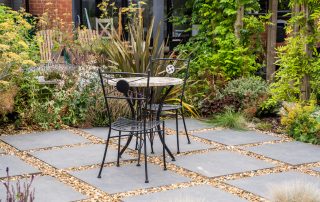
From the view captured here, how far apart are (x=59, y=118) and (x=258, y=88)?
2.92 metres

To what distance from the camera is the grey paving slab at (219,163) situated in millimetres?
5371

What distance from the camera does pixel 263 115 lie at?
26.4 feet

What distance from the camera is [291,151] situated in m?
6.15

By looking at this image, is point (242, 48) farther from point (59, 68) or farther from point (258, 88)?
point (59, 68)

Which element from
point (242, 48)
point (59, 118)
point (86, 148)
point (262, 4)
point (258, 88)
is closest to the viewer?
point (86, 148)

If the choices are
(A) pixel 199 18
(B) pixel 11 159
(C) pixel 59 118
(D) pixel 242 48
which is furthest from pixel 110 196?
(A) pixel 199 18

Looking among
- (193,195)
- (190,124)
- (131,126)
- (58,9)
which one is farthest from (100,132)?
(58,9)

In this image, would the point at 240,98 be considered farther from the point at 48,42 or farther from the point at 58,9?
the point at 58,9

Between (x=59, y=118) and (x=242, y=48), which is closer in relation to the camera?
(x=59, y=118)

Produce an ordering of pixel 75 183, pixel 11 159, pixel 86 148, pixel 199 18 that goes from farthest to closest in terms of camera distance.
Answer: pixel 199 18, pixel 86 148, pixel 11 159, pixel 75 183

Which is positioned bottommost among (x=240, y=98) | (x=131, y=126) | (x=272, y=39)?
(x=240, y=98)

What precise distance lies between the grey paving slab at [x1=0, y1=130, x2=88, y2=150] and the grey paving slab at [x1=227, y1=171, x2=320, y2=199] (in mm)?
2424

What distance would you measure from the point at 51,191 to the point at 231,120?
3.37 metres

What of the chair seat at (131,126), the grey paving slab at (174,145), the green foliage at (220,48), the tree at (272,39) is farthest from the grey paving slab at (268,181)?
the tree at (272,39)
